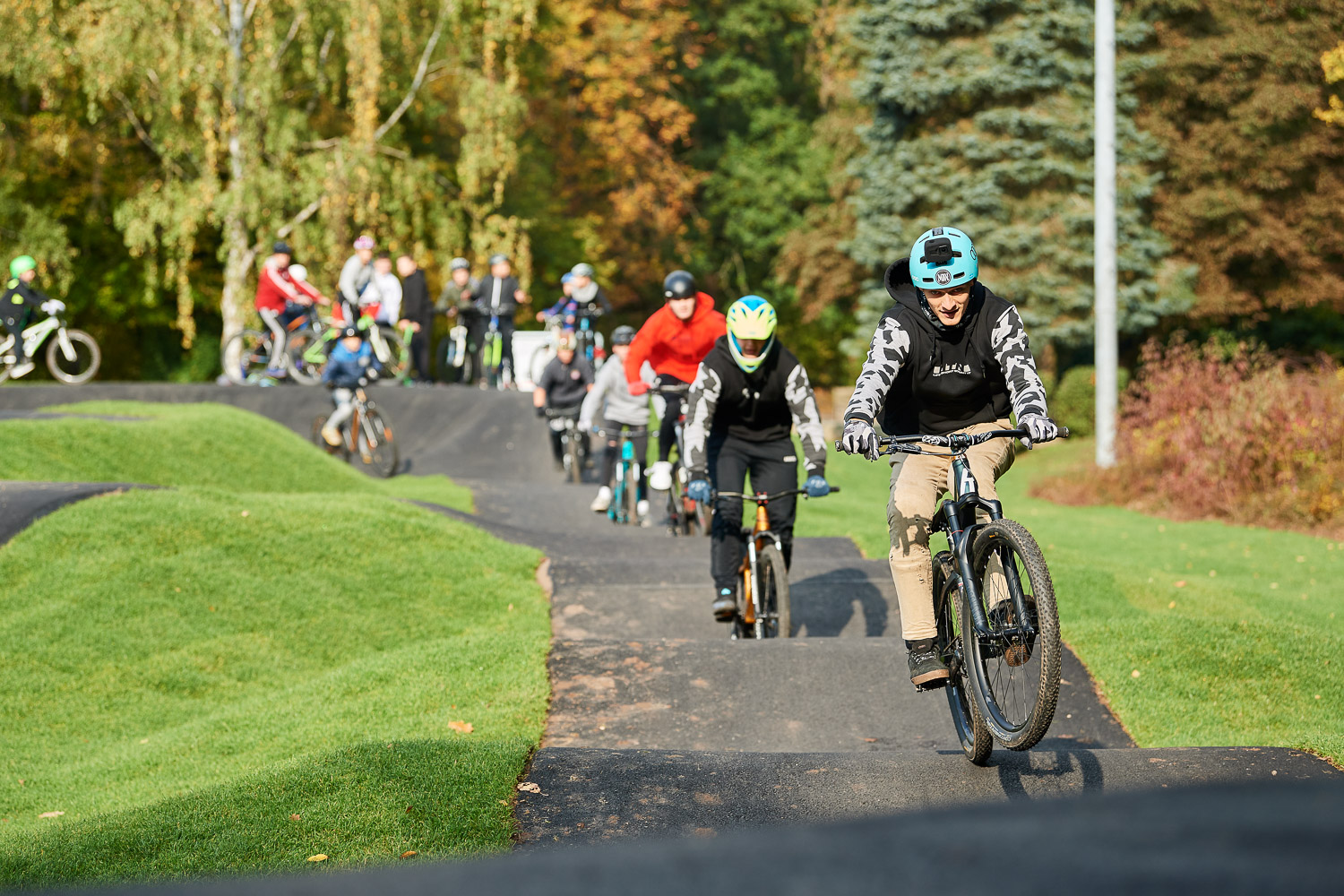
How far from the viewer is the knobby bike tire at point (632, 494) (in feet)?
49.1

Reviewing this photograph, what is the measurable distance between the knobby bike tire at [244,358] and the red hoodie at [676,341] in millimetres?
13336

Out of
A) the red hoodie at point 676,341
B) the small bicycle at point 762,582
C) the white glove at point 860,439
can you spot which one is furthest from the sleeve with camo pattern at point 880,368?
the red hoodie at point 676,341

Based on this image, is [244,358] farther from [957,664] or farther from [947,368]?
[957,664]

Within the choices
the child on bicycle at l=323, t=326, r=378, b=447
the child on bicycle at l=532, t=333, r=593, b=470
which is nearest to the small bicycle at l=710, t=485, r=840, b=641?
the child on bicycle at l=532, t=333, r=593, b=470

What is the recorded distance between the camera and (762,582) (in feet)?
29.2

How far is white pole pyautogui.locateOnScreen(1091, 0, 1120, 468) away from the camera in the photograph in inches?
888

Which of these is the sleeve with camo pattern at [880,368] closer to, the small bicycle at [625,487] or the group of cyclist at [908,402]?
Answer: the group of cyclist at [908,402]

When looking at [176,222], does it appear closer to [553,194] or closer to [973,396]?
[553,194]

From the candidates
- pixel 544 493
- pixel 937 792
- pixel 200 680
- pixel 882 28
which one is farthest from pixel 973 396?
pixel 882 28

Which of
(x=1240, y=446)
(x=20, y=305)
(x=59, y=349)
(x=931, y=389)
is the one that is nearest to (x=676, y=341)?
(x=931, y=389)

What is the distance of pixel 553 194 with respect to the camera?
133 ft

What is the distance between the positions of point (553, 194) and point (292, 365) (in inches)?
721

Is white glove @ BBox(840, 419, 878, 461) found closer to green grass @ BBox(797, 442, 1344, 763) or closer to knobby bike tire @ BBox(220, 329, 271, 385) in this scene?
green grass @ BBox(797, 442, 1344, 763)

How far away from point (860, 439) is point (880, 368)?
427 millimetres
